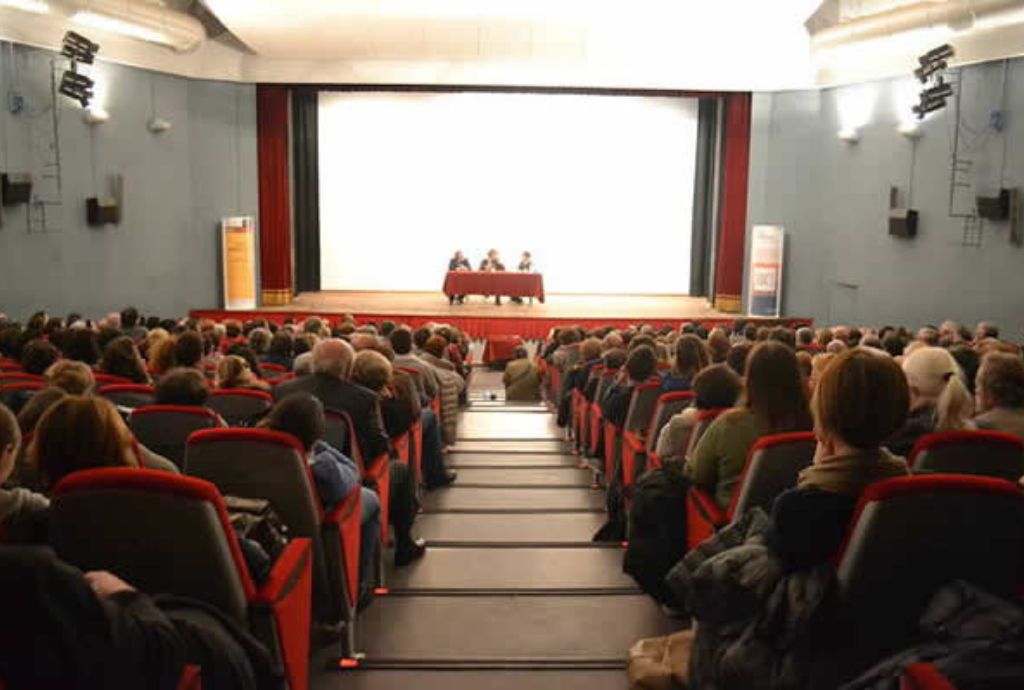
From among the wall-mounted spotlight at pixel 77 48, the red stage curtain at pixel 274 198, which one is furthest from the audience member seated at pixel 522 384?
the red stage curtain at pixel 274 198

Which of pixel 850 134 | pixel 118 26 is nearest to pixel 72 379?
pixel 118 26

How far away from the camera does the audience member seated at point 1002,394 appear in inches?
145

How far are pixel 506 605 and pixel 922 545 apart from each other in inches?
82.8

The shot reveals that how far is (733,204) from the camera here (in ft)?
53.1

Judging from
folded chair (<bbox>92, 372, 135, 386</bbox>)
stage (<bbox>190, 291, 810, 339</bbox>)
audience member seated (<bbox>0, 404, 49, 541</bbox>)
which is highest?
audience member seated (<bbox>0, 404, 49, 541</bbox>)

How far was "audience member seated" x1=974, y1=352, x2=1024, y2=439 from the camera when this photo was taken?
369 cm

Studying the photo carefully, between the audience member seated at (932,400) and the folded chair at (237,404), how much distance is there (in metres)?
2.46

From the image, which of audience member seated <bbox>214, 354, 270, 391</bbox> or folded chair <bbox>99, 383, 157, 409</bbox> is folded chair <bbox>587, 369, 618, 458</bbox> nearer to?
audience member seated <bbox>214, 354, 270, 391</bbox>

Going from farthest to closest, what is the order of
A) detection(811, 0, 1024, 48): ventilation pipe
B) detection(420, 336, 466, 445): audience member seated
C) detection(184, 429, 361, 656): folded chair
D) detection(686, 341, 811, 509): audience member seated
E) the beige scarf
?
1. detection(811, 0, 1024, 48): ventilation pipe
2. detection(420, 336, 466, 445): audience member seated
3. detection(686, 341, 811, 509): audience member seated
4. detection(184, 429, 361, 656): folded chair
5. the beige scarf

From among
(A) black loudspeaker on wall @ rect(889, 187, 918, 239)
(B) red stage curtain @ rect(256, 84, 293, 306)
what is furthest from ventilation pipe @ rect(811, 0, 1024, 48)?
(B) red stage curtain @ rect(256, 84, 293, 306)

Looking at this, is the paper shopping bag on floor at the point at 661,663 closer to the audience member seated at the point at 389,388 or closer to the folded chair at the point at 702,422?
the folded chair at the point at 702,422

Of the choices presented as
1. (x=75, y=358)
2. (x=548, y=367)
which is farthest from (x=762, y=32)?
(x=75, y=358)

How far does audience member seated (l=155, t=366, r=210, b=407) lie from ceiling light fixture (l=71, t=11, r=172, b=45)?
30.9 ft

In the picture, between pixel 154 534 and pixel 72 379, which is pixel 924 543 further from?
pixel 72 379
